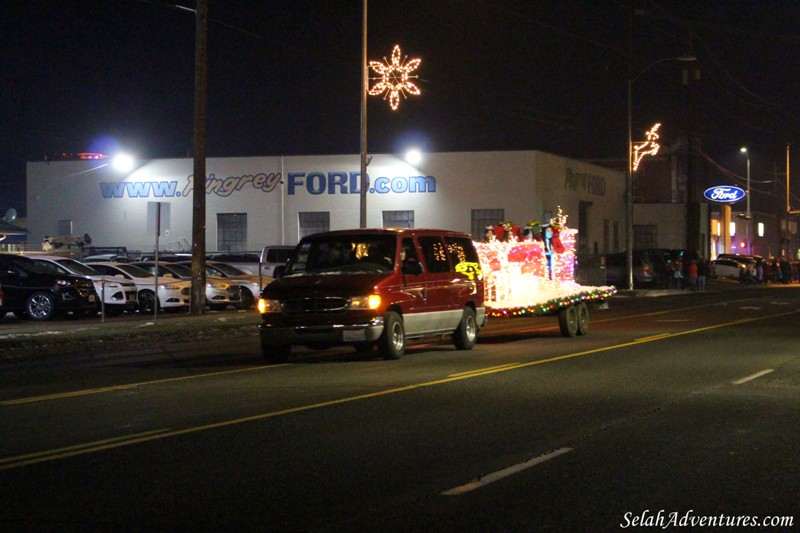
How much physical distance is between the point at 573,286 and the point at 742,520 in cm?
1672

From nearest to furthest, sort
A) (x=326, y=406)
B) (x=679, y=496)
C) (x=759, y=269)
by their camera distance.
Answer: (x=679, y=496) → (x=326, y=406) → (x=759, y=269)

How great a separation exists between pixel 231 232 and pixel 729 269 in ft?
96.9

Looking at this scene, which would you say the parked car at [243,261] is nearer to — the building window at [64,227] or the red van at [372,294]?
the building window at [64,227]

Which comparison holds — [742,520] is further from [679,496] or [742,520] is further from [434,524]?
[434,524]

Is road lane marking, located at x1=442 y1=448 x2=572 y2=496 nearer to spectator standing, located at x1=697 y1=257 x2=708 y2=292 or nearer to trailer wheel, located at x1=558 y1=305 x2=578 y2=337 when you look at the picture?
trailer wheel, located at x1=558 y1=305 x2=578 y2=337

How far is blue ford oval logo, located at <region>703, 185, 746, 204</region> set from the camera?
7650 cm

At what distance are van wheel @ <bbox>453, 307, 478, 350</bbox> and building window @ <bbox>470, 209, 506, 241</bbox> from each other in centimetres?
3601

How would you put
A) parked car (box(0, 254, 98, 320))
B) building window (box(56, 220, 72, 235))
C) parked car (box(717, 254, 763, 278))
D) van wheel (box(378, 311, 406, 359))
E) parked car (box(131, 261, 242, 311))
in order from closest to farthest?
van wheel (box(378, 311, 406, 359))
parked car (box(0, 254, 98, 320))
parked car (box(131, 261, 242, 311))
building window (box(56, 220, 72, 235))
parked car (box(717, 254, 763, 278))

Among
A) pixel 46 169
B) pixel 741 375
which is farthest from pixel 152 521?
pixel 46 169

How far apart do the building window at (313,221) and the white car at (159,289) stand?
2481 cm

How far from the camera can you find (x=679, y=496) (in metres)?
7.85

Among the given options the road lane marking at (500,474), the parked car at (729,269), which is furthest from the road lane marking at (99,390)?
the parked car at (729,269)

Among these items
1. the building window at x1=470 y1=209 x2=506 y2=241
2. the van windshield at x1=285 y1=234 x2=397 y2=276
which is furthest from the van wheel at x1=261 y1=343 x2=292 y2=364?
the building window at x1=470 y1=209 x2=506 y2=241

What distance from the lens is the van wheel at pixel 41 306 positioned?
2761 centimetres
